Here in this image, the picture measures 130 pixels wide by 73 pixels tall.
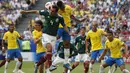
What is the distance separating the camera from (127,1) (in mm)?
45406

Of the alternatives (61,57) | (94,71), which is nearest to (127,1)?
(94,71)

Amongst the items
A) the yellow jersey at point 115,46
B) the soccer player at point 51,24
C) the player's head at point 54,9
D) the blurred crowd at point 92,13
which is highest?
the player's head at point 54,9

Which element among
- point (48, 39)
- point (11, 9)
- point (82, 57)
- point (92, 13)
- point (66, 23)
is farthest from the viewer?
point (11, 9)

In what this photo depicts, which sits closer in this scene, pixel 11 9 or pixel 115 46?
pixel 115 46

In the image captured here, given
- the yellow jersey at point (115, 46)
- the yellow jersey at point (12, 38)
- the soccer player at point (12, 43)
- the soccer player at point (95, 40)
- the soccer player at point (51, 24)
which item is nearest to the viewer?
the soccer player at point (51, 24)

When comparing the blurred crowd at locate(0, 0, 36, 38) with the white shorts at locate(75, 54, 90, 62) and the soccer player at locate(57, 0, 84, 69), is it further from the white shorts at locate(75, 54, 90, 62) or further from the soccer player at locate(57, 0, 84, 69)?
the soccer player at locate(57, 0, 84, 69)

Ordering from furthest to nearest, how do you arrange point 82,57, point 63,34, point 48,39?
point 82,57, point 63,34, point 48,39

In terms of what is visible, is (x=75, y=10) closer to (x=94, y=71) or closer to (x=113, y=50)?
(x=94, y=71)

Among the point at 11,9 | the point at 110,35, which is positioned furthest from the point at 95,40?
the point at 11,9

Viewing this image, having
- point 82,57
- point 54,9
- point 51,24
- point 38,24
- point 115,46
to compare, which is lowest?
point 82,57

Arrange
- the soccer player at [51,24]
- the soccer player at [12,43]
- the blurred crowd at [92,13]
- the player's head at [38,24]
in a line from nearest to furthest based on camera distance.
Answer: the soccer player at [51,24] < the player's head at [38,24] < the soccer player at [12,43] < the blurred crowd at [92,13]

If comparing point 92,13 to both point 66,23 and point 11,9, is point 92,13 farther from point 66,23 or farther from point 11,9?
point 66,23

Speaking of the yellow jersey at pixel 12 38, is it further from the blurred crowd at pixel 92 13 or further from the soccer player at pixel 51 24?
the blurred crowd at pixel 92 13

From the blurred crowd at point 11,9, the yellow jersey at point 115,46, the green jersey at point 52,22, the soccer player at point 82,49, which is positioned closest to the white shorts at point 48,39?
the green jersey at point 52,22
